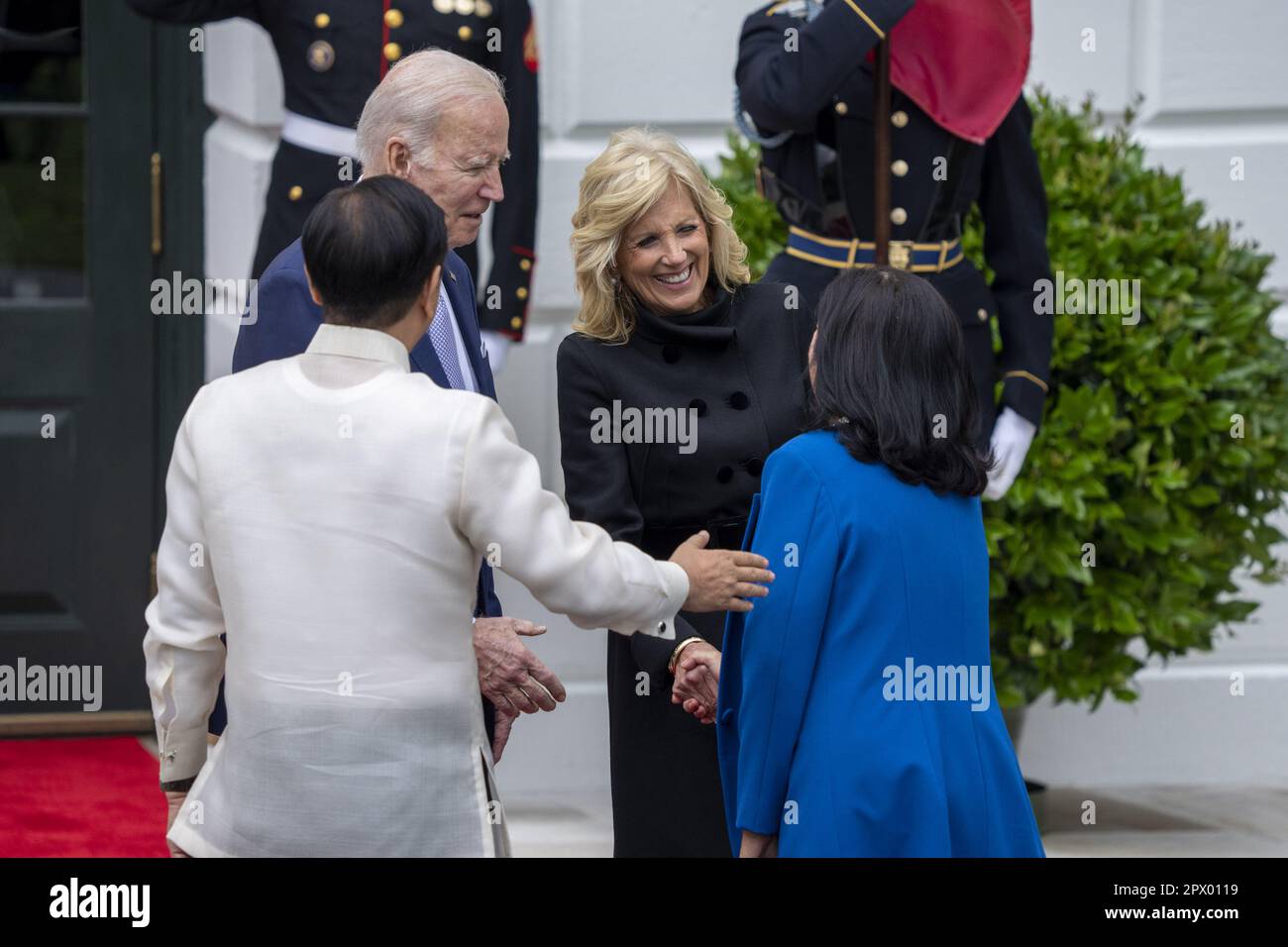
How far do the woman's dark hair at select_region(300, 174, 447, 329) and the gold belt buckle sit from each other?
5.80ft

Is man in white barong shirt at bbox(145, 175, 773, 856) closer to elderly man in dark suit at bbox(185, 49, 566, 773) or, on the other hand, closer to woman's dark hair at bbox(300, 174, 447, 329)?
woman's dark hair at bbox(300, 174, 447, 329)

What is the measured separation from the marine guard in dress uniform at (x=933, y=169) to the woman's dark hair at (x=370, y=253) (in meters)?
1.66

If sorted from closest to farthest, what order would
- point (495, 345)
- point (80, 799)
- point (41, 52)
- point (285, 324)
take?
point (285, 324)
point (495, 345)
point (80, 799)
point (41, 52)

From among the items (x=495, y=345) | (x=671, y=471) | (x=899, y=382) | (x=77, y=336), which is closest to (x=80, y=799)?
(x=77, y=336)

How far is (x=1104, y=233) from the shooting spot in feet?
15.7

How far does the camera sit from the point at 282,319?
107 inches

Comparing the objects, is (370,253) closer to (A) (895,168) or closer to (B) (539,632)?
(B) (539,632)

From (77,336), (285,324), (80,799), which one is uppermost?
(77,336)

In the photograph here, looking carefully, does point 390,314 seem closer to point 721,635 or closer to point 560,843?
point 721,635

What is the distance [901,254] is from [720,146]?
5.47ft

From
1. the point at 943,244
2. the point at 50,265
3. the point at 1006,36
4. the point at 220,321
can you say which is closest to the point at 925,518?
the point at 943,244

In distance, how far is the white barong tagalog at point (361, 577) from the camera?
2.26 m

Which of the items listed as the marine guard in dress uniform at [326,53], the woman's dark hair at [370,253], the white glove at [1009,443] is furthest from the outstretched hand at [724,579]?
the marine guard in dress uniform at [326,53]

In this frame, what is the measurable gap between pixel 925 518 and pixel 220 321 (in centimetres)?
319
